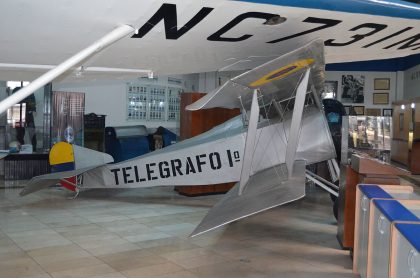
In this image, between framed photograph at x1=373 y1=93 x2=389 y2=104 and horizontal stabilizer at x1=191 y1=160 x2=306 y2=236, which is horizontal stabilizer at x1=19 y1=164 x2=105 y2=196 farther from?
framed photograph at x1=373 y1=93 x2=389 y2=104

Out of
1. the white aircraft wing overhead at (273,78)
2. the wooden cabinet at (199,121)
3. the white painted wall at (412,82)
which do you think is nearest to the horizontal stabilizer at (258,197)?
the white aircraft wing overhead at (273,78)

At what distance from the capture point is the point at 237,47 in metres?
3.20

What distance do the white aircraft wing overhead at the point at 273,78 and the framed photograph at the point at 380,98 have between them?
10.1 metres

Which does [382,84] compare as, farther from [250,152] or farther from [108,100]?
[250,152]

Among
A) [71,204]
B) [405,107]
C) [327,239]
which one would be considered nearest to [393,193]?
[327,239]

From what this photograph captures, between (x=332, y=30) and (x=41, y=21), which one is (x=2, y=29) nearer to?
(x=41, y=21)

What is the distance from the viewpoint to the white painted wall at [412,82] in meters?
13.1

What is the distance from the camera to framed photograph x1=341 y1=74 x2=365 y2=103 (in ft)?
45.7

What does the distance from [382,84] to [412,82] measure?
92 cm

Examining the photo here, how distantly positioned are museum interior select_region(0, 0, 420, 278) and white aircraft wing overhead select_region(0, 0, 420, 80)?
0.07 m

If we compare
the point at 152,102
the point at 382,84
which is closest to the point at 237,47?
the point at 152,102

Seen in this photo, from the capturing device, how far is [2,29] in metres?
2.34

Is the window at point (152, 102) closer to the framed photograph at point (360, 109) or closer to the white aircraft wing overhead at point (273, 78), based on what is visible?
the framed photograph at point (360, 109)

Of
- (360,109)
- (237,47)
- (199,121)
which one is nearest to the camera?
(237,47)
